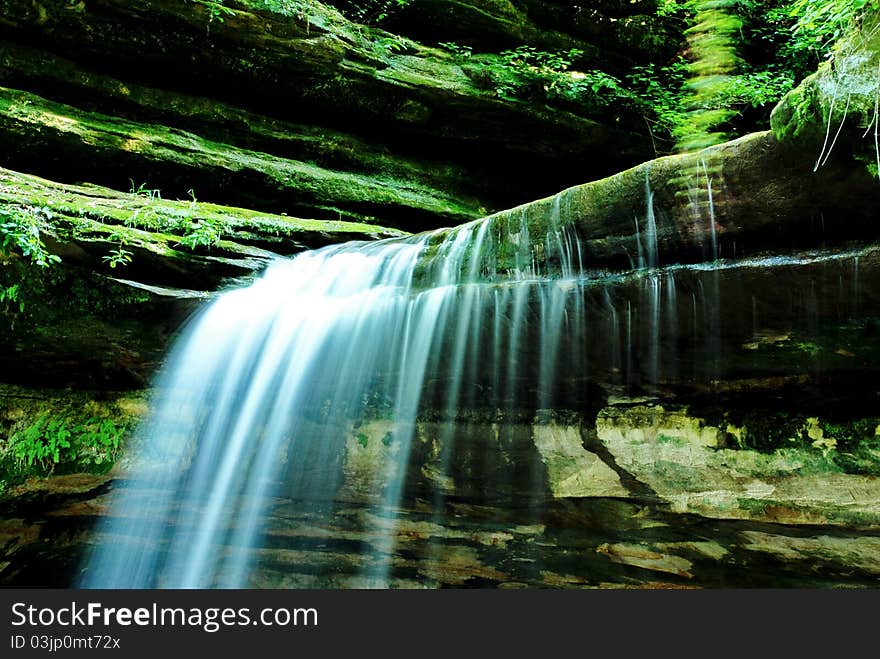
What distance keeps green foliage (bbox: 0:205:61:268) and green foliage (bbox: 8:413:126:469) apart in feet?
4.62

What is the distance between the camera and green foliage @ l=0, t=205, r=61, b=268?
403 cm

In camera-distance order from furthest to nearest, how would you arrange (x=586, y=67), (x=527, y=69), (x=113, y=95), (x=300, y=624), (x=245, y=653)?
1. (x=586, y=67)
2. (x=527, y=69)
3. (x=113, y=95)
4. (x=300, y=624)
5. (x=245, y=653)

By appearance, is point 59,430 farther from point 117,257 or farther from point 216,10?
point 216,10

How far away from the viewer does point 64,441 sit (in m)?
4.67

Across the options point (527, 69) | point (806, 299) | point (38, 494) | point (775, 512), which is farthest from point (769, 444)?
point (527, 69)

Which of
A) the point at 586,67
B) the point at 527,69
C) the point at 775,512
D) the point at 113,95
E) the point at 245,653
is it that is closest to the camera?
the point at 245,653

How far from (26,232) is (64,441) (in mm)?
1758

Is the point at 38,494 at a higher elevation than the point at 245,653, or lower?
higher

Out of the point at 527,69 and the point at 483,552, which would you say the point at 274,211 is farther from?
the point at 483,552

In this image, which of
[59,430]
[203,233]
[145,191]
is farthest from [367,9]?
[59,430]

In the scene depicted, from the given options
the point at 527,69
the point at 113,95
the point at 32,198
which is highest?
the point at 527,69

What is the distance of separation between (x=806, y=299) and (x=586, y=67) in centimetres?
712

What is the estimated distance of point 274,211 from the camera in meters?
7.06

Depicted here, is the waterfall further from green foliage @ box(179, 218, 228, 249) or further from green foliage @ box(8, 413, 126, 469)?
green foliage @ box(179, 218, 228, 249)
